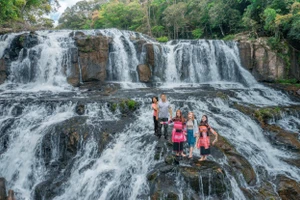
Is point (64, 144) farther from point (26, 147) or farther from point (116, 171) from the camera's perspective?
point (116, 171)

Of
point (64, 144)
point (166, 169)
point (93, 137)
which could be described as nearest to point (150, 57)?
point (93, 137)

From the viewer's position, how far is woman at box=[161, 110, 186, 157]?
24.9ft

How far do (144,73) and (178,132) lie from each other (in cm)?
1261

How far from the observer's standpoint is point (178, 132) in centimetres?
777

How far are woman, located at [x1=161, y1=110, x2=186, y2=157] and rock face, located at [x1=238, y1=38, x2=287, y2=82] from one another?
52.3ft

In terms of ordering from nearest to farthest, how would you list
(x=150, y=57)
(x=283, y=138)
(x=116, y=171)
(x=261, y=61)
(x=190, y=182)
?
(x=190, y=182), (x=116, y=171), (x=283, y=138), (x=150, y=57), (x=261, y=61)

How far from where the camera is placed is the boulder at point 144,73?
779 inches

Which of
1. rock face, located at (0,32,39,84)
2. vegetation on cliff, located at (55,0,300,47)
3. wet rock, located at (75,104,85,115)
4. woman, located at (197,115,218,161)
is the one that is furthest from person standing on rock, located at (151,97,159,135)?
vegetation on cliff, located at (55,0,300,47)

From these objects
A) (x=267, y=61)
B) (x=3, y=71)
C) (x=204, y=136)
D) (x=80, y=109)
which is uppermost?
(x=267, y=61)

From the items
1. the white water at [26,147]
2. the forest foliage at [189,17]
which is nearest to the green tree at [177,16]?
the forest foliage at [189,17]

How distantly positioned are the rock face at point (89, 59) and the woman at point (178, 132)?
12.3 m

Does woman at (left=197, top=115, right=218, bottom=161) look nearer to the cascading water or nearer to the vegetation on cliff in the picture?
the cascading water

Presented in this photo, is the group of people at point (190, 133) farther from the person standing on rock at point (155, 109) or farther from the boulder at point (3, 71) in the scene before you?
the boulder at point (3, 71)

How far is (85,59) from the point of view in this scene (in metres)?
19.0
